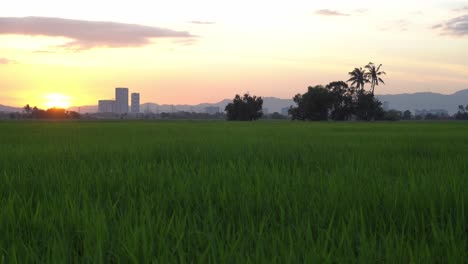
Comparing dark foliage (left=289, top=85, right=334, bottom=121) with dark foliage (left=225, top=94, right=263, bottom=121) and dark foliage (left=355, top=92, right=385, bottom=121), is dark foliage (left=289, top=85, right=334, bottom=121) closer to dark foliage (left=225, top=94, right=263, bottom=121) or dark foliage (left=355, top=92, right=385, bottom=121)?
dark foliage (left=355, top=92, right=385, bottom=121)

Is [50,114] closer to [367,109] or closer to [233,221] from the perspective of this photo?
[367,109]

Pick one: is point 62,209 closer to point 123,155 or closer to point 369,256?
point 369,256

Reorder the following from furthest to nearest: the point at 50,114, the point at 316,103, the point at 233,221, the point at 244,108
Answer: the point at 50,114, the point at 244,108, the point at 316,103, the point at 233,221

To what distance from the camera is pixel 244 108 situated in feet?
284

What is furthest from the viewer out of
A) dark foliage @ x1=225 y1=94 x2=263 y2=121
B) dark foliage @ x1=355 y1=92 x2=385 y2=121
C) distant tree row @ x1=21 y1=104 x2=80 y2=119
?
distant tree row @ x1=21 y1=104 x2=80 y2=119

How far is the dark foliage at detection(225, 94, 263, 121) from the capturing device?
86.8 metres

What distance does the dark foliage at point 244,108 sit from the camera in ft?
285

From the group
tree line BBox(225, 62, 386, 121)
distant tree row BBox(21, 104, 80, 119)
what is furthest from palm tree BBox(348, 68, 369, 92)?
distant tree row BBox(21, 104, 80, 119)

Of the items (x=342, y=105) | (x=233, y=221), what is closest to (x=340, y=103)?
Result: (x=342, y=105)

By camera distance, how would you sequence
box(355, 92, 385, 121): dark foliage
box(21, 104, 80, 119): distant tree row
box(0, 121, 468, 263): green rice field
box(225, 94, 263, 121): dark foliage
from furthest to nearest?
box(21, 104, 80, 119): distant tree row → box(225, 94, 263, 121): dark foliage → box(355, 92, 385, 121): dark foliage → box(0, 121, 468, 263): green rice field

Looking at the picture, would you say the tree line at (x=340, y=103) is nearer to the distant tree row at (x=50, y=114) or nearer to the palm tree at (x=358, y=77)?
the palm tree at (x=358, y=77)

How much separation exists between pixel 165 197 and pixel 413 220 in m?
1.55

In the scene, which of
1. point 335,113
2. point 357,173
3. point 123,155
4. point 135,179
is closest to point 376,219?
point 357,173

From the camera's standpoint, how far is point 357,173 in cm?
380
